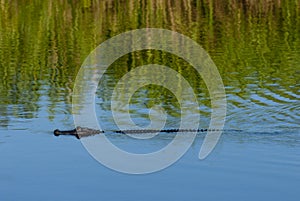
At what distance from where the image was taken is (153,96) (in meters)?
11.9

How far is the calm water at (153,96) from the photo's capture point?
26.7 ft

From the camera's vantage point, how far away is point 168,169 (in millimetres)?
8625

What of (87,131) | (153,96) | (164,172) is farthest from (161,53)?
(164,172)

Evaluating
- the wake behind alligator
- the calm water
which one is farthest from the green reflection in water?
the wake behind alligator

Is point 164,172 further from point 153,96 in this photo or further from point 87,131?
point 153,96

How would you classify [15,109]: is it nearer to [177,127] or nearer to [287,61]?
[177,127]

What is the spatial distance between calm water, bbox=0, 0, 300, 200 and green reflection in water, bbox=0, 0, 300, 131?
0.07 ft

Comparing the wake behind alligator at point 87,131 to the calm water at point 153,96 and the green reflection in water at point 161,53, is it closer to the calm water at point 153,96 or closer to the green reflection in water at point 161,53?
the calm water at point 153,96

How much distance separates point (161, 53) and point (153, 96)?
3488mm

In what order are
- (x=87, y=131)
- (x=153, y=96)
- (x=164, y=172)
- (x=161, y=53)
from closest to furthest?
(x=164, y=172)
(x=87, y=131)
(x=153, y=96)
(x=161, y=53)

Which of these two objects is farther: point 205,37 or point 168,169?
point 205,37

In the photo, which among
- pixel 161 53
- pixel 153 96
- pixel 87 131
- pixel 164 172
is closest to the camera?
pixel 164 172

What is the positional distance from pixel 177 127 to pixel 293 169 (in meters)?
2.11

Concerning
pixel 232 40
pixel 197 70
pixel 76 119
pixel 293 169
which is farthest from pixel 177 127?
pixel 232 40
